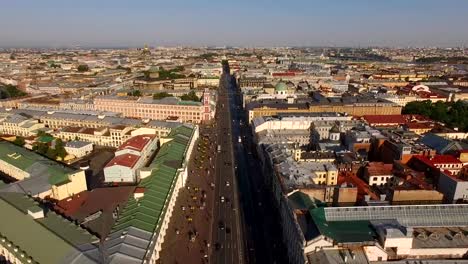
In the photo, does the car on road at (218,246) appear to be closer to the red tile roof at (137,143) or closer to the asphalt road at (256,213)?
the asphalt road at (256,213)

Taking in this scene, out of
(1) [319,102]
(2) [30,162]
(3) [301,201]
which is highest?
(1) [319,102]

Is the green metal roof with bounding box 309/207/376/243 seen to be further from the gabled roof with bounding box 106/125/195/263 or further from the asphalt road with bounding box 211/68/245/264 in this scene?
the gabled roof with bounding box 106/125/195/263

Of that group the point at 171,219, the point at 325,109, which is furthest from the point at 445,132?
the point at 171,219

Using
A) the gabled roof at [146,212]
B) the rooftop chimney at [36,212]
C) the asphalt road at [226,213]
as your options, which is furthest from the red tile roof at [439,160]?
the rooftop chimney at [36,212]

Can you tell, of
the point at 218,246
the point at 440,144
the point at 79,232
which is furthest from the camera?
the point at 440,144

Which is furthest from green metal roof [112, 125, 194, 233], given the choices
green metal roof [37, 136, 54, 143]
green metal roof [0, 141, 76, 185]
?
green metal roof [37, 136, 54, 143]

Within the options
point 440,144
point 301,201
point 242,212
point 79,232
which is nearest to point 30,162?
point 79,232

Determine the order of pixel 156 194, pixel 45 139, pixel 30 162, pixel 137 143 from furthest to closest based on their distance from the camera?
pixel 45 139 < pixel 137 143 < pixel 30 162 < pixel 156 194

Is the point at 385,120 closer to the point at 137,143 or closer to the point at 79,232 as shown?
the point at 137,143
